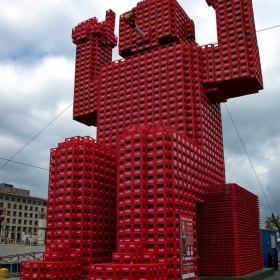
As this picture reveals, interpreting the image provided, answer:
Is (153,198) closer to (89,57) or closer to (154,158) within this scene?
(154,158)

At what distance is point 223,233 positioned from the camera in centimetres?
5619

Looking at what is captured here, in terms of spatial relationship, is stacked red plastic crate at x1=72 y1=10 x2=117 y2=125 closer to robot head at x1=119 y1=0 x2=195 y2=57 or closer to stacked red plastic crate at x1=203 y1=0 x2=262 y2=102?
robot head at x1=119 y1=0 x2=195 y2=57

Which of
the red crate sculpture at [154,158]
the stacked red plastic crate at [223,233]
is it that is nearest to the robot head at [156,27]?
the red crate sculpture at [154,158]

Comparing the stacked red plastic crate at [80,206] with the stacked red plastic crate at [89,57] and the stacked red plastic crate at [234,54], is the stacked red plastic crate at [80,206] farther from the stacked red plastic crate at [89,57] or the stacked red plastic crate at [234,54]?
the stacked red plastic crate at [234,54]

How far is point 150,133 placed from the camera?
51.7m

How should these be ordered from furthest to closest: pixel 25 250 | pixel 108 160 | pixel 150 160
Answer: pixel 25 250 → pixel 108 160 → pixel 150 160

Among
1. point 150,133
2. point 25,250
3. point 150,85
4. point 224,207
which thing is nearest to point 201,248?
point 224,207

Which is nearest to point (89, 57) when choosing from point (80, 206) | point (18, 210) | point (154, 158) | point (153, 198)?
point (80, 206)

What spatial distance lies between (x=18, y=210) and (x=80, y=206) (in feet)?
437

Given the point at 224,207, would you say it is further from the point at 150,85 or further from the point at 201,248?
the point at 150,85

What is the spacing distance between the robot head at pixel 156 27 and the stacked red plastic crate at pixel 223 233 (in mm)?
37051

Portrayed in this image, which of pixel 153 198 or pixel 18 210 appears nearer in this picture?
pixel 153 198

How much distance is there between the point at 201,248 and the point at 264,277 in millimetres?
15818

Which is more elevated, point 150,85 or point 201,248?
point 150,85
